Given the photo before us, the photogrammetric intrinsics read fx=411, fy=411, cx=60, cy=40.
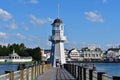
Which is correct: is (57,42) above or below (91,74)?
above

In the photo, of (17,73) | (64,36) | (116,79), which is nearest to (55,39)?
(64,36)

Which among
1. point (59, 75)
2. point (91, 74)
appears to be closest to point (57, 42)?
point (59, 75)

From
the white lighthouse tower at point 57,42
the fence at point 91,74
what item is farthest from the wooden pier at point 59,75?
the white lighthouse tower at point 57,42

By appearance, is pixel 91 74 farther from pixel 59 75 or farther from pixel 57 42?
pixel 57 42

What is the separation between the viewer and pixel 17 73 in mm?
19094

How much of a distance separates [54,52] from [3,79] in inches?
3078

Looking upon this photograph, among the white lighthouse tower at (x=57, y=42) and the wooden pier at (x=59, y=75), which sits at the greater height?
the white lighthouse tower at (x=57, y=42)

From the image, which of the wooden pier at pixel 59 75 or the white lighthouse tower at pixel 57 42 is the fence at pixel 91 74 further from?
the white lighthouse tower at pixel 57 42

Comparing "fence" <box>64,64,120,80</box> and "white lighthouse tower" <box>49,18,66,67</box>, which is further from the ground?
"white lighthouse tower" <box>49,18,66,67</box>

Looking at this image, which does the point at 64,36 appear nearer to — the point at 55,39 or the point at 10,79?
the point at 55,39

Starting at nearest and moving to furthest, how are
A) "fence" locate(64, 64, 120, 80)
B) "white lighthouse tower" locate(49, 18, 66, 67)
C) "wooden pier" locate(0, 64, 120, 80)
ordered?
"fence" locate(64, 64, 120, 80) → "wooden pier" locate(0, 64, 120, 80) → "white lighthouse tower" locate(49, 18, 66, 67)

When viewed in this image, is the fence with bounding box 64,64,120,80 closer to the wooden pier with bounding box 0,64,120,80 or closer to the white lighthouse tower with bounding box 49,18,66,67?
the wooden pier with bounding box 0,64,120,80

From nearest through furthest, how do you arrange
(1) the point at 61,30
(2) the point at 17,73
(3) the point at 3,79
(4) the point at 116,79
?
(4) the point at 116,79 → (3) the point at 3,79 → (2) the point at 17,73 → (1) the point at 61,30

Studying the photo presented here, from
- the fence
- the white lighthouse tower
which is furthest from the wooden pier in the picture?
the white lighthouse tower
